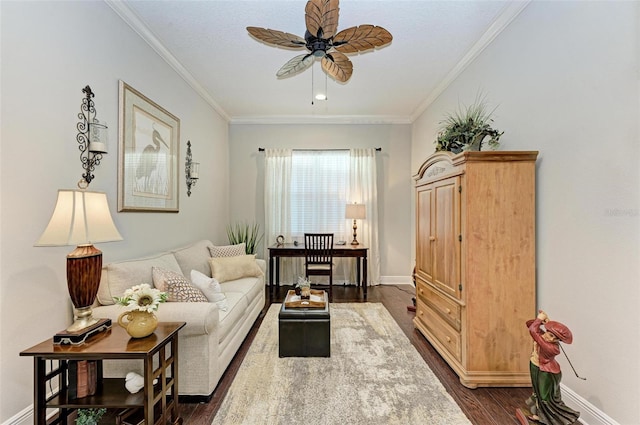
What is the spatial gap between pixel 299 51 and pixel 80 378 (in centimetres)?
313

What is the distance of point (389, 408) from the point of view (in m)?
1.93

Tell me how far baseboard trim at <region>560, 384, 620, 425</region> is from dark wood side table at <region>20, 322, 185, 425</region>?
2.49 metres

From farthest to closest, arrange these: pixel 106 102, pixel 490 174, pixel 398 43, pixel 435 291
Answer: pixel 398 43, pixel 435 291, pixel 106 102, pixel 490 174

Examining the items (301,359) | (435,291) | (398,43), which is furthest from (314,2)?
(301,359)

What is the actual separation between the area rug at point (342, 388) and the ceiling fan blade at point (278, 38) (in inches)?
101

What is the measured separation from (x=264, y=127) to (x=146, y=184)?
2.88 m

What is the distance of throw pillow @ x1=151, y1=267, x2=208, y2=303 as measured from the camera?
221cm

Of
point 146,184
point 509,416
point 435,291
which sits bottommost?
point 509,416

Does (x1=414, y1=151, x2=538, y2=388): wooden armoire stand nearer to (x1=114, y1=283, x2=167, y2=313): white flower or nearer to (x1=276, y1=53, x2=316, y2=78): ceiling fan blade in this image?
(x1=276, y1=53, x2=316, y2=78): ceiling fan blade

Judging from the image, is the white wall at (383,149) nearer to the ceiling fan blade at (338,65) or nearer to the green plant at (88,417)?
the ceiling fan blade at (338,65)

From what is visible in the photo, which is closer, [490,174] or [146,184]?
[490,174]

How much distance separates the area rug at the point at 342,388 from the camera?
6.07ft

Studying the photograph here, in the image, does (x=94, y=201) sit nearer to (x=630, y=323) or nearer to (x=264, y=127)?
(x=630, y=323)

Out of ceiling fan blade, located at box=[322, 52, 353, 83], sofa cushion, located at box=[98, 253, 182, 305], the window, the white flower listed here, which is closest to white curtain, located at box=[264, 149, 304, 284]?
the window
